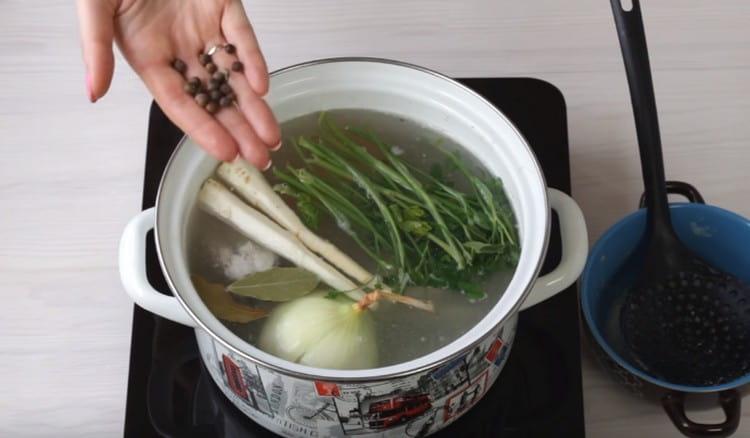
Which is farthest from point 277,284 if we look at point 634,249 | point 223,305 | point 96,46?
point 634,249

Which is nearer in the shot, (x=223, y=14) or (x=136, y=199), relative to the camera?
(x=223, y=14)

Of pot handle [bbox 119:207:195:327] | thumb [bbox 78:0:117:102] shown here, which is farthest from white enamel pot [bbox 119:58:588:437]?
thumb [bbox 78:0:117:102]

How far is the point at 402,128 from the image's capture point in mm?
892

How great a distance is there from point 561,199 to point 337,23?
19.0 inches

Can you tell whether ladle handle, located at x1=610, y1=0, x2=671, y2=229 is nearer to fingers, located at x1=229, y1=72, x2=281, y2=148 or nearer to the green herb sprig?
the green herb sprig

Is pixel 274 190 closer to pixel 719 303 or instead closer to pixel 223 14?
pixel 223 14

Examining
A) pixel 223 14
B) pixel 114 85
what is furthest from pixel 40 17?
pixel 223 14

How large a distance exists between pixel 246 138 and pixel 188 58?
0.14 meters

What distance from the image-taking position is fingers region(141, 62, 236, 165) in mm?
727

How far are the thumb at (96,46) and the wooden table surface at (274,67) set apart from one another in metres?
0.32

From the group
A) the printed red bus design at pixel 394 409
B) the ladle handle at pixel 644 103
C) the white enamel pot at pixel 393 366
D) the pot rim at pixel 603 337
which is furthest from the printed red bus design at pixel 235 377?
the ladle handle at pixel 644 103

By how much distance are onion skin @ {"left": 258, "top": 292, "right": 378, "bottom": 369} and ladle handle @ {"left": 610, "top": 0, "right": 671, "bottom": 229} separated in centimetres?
32

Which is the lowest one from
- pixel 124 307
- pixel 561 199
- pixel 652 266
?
pixel 124 307

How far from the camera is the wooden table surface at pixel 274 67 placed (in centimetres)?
89
